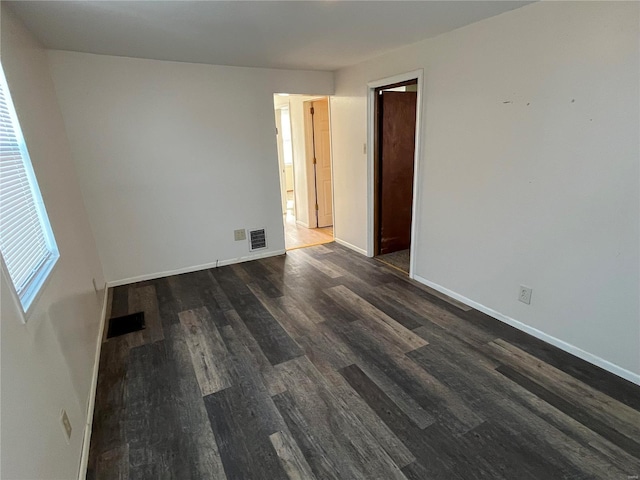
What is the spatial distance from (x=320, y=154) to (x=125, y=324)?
3700 mm

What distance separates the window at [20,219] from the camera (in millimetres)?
1372

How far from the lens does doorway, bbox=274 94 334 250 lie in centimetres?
510

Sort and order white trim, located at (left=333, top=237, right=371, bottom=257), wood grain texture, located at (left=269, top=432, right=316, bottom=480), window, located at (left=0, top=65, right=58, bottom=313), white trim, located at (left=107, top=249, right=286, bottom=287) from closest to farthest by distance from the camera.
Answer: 1. window, located at (left=0, top=65, right=58, bottom=313)
2. wood grain texture, located at (left=269, top=432, right=316, bottom=480)
3. white trim, located at (left=107, top=249, right=286, bottom=287)
4. white trim, located at (left=333, top=237, right=371, bottom=257)

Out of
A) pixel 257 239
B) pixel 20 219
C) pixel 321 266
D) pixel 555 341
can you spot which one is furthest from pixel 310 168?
pixel 20 219

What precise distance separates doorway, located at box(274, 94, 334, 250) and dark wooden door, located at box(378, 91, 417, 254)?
41.0 inches

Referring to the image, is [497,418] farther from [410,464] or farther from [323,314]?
[323,314]

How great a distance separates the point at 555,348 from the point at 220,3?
308cm

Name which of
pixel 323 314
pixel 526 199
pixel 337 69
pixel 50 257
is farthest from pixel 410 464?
pixel 337 69

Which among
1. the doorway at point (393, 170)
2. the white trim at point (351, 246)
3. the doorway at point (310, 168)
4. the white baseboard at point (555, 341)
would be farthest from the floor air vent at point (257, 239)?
the white baseboard at point (555, 341)

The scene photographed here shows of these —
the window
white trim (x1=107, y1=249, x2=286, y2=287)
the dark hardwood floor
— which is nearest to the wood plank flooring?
white trim (x1=107, y1=249, x2=286, y2=287)

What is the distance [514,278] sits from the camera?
2.50 m

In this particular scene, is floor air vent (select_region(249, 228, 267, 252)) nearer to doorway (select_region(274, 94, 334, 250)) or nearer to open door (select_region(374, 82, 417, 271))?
doorway (select_region(274, 94, 334, 250))

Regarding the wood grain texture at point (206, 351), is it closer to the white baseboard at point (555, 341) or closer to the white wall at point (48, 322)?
the white wall at point (48, 322)

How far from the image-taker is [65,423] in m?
1.44
